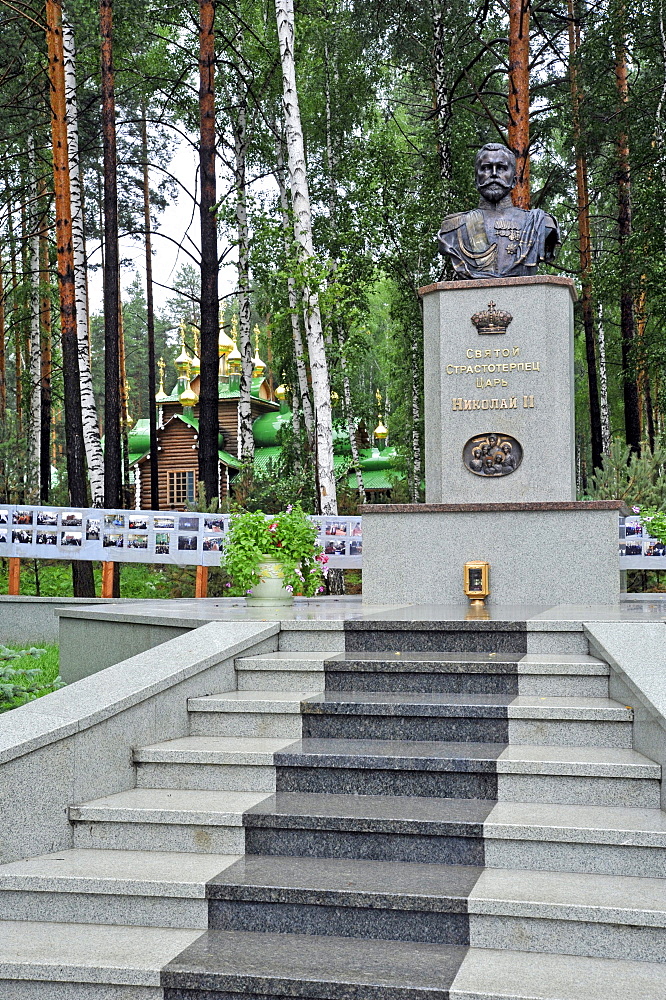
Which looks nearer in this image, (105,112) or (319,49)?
(105,112)

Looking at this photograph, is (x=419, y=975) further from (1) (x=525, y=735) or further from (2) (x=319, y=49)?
(2) (x=319, y=49)

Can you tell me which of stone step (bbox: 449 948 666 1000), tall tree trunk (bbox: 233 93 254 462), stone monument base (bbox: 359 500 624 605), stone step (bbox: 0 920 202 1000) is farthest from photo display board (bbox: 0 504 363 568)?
tall tree trunk (bbox: 233 93 254 462)

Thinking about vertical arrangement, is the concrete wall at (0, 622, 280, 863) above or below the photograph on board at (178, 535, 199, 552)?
below

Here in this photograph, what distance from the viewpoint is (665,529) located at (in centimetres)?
890

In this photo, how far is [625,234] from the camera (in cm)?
2214

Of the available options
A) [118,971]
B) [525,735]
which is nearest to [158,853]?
[118,971]

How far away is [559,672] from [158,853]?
2331 millimetres

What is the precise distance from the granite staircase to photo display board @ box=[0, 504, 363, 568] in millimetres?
5905

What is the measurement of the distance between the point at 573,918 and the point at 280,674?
2678 millimetres

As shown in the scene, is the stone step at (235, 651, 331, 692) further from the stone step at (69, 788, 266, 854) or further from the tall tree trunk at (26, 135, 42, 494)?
the tall tree trunk at (26, 135, 42, 494)

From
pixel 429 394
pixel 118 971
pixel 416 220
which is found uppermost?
pixel 416 220

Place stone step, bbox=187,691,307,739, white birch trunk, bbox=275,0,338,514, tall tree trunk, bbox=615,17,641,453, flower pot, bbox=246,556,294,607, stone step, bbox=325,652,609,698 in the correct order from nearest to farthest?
1. stone step, bbox=187,691,307,739
2. stone step, bbox=325,652,609,698
3. flower pot, bbox=246,556,294,607
4. white birch trunk, bbox=275,0,338,514
5. tall tree trunk, bbox=615,17,641,453

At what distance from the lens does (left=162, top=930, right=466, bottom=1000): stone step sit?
3609 mm

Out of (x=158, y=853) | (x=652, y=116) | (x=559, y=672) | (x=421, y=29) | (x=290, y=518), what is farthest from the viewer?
(x=421, y=29)
